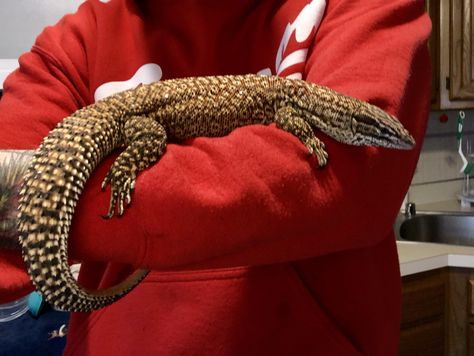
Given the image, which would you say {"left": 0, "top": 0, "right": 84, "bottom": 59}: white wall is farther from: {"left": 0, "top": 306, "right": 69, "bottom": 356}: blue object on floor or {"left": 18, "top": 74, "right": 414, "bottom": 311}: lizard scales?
{"left": 18, "top": 74, "right": 414, "bottom": 311}: lizard scales

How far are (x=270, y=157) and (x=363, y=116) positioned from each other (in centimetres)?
21

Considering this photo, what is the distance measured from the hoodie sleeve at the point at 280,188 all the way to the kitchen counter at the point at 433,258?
1.66 m

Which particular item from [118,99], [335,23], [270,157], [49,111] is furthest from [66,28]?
[270,157]

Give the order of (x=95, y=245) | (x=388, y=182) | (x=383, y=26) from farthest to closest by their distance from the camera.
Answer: (x=383, y=26)
(x=388, y=182)
(x=95, y=245)

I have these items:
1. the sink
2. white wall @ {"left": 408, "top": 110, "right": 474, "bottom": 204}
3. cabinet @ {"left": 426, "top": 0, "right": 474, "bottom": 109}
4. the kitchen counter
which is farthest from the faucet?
the kitchen counter

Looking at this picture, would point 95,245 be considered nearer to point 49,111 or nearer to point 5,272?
point 5,272

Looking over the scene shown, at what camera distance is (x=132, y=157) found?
75 centimetres

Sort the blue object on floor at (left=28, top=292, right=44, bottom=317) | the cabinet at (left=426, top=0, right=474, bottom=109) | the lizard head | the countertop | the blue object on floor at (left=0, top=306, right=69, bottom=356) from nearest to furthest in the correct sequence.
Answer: the lizard head, the blue object on floor at (left=0, top=306, right=69, bottom=356), the blue object on floor at (left=28, top=292, right=44, bottom=317), the countertop, the cabinet at (left=426, top=0, right=474, bottom=109)

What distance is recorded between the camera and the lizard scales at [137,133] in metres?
0.67

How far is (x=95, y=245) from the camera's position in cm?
68

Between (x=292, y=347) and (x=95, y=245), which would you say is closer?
(x=95, y=245)

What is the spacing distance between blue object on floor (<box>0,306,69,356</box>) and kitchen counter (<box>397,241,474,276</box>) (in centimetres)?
145

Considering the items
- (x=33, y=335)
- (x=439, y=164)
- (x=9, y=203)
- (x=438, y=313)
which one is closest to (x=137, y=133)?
(x=9, y=203)

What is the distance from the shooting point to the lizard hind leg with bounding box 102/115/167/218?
26.6 inches
